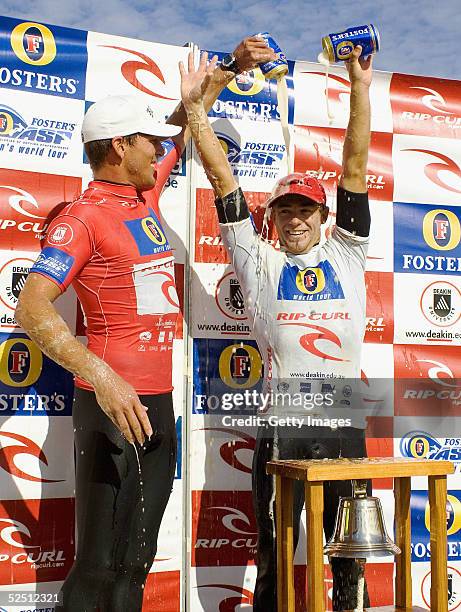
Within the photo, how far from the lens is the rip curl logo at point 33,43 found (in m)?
2.87

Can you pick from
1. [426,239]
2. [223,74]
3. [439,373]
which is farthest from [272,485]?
[223,74]

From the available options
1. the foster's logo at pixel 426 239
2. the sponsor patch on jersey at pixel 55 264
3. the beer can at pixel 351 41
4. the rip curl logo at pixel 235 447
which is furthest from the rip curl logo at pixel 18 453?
the beer can at pixel 351 41

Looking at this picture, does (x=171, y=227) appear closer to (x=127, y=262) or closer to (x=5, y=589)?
(x=127, y=262)

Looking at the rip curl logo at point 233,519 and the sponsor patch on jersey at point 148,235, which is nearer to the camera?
the sponsor patch on jersey at point 148,235

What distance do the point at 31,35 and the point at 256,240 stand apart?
122 cm

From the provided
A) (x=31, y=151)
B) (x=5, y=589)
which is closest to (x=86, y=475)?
(x=5, y=589)

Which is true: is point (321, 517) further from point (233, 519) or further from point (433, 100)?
point (433, 100)

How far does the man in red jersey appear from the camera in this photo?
2047 millimetres

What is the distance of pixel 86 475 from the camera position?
2.23 meters

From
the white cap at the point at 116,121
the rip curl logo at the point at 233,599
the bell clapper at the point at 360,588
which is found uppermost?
the white cap at the point at 116,121

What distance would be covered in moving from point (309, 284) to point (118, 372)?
762mm

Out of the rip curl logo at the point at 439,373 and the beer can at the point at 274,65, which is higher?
the beer can at the point at 274,65

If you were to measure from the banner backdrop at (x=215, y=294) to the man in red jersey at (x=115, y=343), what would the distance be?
1.67 ft

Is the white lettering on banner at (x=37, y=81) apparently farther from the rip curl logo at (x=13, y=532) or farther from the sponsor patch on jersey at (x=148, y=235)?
the rip curl logo at (x=13, y=532)
